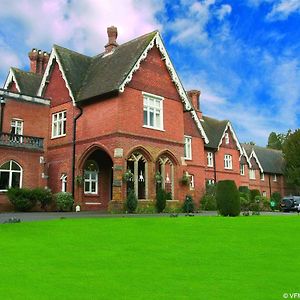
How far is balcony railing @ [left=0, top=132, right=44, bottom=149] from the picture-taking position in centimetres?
2603

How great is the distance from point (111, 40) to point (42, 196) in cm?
1427

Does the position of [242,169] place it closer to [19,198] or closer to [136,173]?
[136,173]

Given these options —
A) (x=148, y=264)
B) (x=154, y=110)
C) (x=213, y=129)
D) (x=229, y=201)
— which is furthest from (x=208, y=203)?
(x=148, y=264)

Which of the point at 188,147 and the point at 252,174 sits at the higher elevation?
the point at 188,147

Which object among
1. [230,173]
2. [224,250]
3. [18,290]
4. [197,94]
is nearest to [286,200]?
[230,173]

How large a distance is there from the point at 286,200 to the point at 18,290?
3809 centimetres

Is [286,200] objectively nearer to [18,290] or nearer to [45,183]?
[45,183]

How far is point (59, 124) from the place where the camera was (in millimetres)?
29906

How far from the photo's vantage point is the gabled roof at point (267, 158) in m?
58.7

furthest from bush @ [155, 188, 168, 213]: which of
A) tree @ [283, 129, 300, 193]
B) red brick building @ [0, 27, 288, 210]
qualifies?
tree @ [283, 129, 300, 193]

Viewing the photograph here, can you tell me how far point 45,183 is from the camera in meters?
27.7

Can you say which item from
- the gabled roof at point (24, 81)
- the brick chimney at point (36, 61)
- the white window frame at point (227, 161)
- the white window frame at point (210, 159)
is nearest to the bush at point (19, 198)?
the gabled roof at point (24, 81)

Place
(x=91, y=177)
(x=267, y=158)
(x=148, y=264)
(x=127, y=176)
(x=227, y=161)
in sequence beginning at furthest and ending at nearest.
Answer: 1. (x=267, y=158)
2. (x=227, y=161)
3. (x=91, y=177)
4. (x=127, y=176)
5. (x=148, y=264)

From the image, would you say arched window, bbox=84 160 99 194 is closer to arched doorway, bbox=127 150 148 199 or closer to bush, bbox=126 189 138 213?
arched doorway, bbox=127 150 148 199
